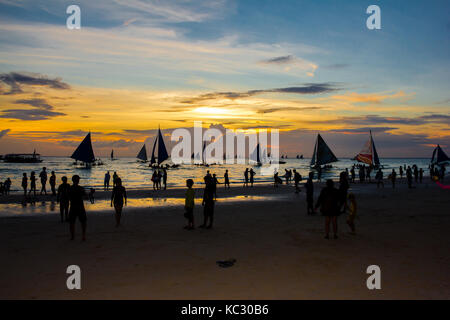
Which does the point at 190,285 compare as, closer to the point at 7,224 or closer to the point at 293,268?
the point at 293,268

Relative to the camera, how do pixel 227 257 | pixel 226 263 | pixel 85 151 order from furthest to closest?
1. pixel 85 151
2. pixel 227 257
3. pixel 226 263

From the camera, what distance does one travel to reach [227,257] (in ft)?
27.2

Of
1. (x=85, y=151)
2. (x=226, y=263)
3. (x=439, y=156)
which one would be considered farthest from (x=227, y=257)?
(x=439, y=156)

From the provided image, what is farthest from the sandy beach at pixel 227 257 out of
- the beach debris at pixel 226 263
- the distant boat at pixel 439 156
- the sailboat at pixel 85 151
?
the distant boat at pixel 439 156

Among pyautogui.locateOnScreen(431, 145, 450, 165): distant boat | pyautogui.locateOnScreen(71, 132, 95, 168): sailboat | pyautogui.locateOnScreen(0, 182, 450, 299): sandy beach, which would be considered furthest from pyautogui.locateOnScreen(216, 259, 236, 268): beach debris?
pyautogui.locateOnScreen(431, 145, 450, 165): distant boat

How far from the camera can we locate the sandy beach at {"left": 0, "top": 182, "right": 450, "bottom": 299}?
6.13 m

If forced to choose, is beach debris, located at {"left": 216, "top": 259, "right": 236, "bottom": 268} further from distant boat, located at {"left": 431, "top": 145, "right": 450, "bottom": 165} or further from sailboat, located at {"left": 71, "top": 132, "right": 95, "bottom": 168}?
distant boat, located at {"left": 431, "top": 145, "right": 450, "bottom": 165}

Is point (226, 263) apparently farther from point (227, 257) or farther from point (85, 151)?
point (85, 151)

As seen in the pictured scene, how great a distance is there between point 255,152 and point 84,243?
10415cm

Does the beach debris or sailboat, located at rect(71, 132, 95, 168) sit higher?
sailboat, located at rect(71, 132, 95, 168)

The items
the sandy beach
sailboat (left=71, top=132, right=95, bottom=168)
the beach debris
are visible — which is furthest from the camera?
sailboat (left=71, top=132, right=95, bottom=168)

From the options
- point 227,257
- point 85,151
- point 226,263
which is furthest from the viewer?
point 85,151

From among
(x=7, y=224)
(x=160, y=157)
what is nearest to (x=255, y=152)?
(x=160, y=157)
